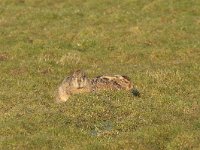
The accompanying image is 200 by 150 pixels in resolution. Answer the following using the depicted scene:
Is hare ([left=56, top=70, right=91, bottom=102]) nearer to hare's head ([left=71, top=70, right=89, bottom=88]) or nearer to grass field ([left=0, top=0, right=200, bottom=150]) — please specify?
hare's head ([left=71, top=70, right=89, bottom=88])

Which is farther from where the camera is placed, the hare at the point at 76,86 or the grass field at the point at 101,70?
the hare at the point at 76,86

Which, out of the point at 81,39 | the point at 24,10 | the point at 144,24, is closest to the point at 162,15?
the point at 144,24

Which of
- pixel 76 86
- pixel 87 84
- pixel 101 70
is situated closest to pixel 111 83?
pixel 87 84

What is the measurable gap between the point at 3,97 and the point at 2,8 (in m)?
19.3

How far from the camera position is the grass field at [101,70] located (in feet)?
55.8

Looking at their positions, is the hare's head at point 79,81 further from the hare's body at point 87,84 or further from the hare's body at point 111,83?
the hare's body at point 111,83

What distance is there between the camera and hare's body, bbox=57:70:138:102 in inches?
841

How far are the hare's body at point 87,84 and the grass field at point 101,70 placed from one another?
0.57 m

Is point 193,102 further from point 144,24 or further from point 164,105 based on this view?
point 144,24

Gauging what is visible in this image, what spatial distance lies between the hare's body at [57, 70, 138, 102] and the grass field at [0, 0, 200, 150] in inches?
22.3

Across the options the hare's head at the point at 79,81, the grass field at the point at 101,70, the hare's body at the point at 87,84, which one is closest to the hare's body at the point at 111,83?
the hare's body at the point at 87,84

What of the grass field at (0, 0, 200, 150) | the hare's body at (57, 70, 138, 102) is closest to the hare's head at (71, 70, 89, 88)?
the hare's body at (57, 70, 138, 102)

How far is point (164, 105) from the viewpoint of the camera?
20203 mm

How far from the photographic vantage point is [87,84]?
21.5 m
